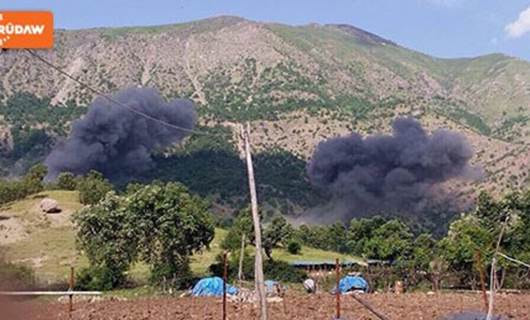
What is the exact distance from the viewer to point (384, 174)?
9875cm

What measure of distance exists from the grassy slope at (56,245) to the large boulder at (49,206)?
52cm

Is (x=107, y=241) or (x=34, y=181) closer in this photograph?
(x=107, y=241)

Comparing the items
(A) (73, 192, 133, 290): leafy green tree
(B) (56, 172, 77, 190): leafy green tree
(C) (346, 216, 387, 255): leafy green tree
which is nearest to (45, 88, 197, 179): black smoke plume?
(B) (56, 172, 77, 190): leafy green tree

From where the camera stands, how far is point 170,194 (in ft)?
160

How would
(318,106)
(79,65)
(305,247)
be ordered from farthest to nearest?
1. (79,65)
2. (318,106)
3. (305,247)

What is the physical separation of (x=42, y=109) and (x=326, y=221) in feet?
234

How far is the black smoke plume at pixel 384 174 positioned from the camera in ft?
318

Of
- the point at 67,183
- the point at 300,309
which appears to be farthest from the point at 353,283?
the point at 67,183

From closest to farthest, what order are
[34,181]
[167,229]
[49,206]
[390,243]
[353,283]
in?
1. [353,283]
2. [167,229]
3. [390,243]
4. [49,206]
5. [34,181]

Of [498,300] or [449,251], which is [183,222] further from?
[498,300]

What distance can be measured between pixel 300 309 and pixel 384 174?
7887 centimetres

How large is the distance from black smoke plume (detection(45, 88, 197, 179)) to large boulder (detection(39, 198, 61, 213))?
3373 cm

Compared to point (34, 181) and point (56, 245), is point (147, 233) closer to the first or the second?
point (56, 245)

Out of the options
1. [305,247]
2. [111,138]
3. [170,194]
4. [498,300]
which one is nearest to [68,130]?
[111,138]
